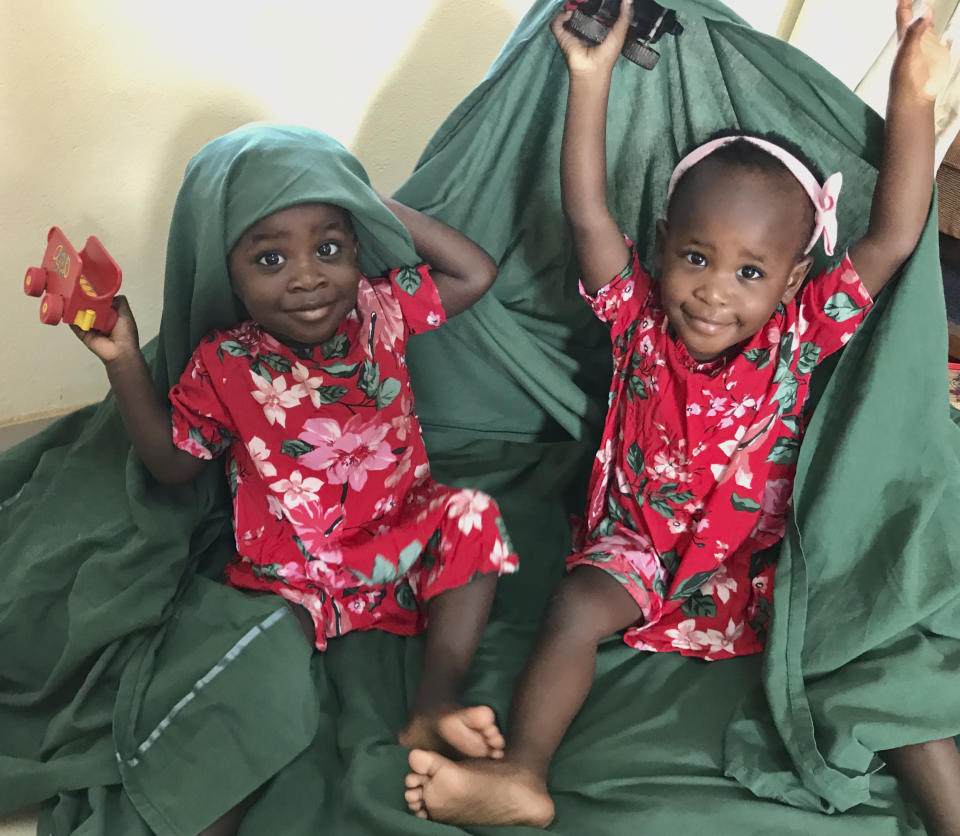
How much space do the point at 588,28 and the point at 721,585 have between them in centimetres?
63

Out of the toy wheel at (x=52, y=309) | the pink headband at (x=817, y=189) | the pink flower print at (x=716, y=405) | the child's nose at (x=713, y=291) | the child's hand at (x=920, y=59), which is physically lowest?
the toy wheel at (x=52, y=309)

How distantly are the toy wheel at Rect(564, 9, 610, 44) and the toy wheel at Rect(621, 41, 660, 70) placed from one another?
54mm

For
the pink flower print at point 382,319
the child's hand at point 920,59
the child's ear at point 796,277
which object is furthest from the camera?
the pink flower print at point 382,319

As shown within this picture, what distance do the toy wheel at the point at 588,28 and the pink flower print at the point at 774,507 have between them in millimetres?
526

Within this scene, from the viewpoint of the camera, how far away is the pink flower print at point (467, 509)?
943 mm

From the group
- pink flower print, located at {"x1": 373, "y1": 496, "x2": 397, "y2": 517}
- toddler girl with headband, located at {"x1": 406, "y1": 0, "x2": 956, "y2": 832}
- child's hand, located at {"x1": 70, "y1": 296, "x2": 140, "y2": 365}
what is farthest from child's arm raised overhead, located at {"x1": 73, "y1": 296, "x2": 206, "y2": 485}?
toddler girl with headband, located at {"x1": 406, "y1": 0, "x2": 956, "y2": 832}

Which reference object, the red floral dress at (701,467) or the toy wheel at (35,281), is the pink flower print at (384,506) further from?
the toy wheel at (35,281)

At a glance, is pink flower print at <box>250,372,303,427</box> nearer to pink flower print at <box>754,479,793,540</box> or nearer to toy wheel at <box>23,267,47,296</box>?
toy wheel at <box>23,267,47,296</box>

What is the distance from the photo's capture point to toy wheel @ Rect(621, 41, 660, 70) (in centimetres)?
90

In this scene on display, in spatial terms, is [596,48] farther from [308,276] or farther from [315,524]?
[315,524]

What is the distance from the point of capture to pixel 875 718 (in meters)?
0.81

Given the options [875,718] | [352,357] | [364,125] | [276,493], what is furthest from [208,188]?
[875,718]

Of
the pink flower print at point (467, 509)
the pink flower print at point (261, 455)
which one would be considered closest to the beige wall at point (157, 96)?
the pink flower print at point (261, 455)

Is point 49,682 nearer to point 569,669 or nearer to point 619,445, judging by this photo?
point 569,669
